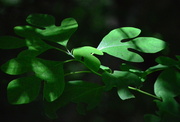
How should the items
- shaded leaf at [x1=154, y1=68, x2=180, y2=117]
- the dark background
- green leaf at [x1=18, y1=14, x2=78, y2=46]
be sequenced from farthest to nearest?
the dark background, green leaf at [x1=18, y1=14, x2=78, y2=46], shaded leaf at [x1=154, y1=68, x2=180, y2=117]

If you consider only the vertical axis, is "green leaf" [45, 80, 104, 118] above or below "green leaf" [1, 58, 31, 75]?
below

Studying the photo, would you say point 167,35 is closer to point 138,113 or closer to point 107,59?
point 107,59

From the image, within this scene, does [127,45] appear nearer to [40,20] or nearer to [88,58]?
[88,58]

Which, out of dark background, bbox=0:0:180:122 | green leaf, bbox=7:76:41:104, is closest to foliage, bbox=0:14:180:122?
green leaf, bbox=7:76:41:104

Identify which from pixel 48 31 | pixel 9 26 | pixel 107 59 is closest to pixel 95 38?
pixel 107 59

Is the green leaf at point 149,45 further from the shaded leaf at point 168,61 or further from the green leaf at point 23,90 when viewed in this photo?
the green leaf at point 23,90

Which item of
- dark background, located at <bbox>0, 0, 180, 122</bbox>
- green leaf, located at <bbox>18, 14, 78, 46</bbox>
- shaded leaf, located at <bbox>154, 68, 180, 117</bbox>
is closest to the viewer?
shaded leaf, located at <bbox>154, 68, 180, 117</bbox>

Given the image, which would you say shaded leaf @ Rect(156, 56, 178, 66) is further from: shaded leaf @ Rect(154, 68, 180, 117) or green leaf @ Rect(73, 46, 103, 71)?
green leaf @ Rect(73, 46, 103, 71)
